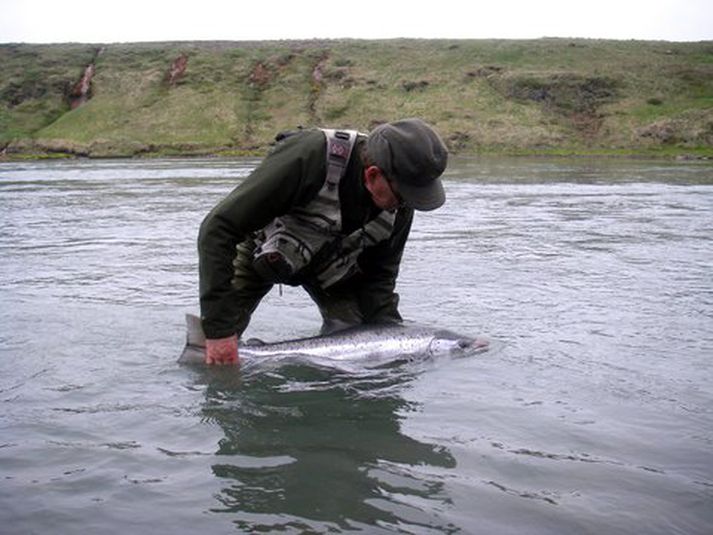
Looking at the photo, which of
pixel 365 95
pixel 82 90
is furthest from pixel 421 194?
pixel 82 90

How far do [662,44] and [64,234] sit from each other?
75145 millimetres

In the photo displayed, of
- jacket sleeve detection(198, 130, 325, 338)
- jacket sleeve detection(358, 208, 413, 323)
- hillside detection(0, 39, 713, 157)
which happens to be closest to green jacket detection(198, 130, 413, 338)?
jacket sleeve detection(198, 130, 325, 338)

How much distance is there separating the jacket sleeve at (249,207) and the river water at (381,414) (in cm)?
65

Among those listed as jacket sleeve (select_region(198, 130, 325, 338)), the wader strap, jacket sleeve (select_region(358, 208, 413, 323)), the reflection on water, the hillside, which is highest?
the hillside

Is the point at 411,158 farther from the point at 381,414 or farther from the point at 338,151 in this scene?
the point at 381,414

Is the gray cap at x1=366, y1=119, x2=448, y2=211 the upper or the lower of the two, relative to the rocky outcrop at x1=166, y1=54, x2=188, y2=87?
lower

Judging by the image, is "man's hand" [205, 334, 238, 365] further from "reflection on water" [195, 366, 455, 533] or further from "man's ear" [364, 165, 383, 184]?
"man's ear" [364, 165, 383, 184]

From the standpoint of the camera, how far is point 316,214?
557 cm

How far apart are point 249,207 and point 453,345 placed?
215cm

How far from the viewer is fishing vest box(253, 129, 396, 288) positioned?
5.30 metres

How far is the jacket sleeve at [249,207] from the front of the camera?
5.15 meters

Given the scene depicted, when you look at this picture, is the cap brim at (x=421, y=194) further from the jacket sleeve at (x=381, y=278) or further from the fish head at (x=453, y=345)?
the fish head at (x=453, y=345)

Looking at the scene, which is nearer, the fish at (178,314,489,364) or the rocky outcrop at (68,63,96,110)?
the fish at (178,314,489,364)

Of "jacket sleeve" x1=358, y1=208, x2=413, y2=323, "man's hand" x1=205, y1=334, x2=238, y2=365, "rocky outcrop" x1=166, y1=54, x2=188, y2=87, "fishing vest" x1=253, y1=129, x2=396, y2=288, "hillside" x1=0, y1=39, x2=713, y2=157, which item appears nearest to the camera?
"fishing vest" x1=253, y1=129, x2=396, y2=288
